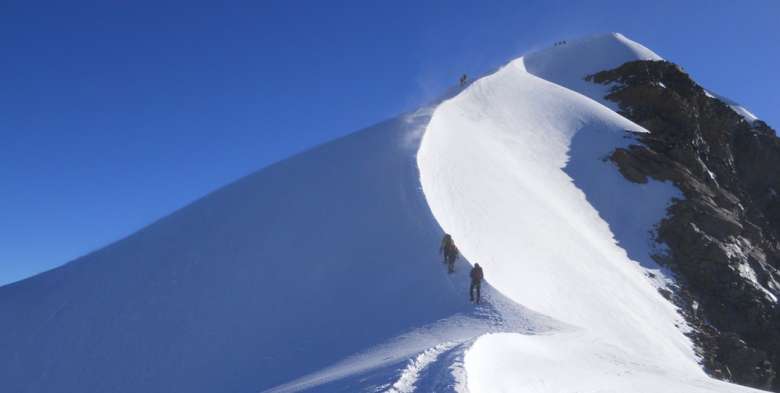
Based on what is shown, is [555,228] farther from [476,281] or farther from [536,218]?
[476,281]

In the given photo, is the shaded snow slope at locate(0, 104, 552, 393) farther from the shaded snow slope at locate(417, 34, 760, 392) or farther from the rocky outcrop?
the rocky outcrop

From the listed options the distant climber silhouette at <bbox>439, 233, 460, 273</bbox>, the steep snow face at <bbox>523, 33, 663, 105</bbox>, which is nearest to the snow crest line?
the distant climber silhouette at <bbox>439, 233, 460, 273</bbox>

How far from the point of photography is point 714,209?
29.7 meters

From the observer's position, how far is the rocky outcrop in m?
23.0

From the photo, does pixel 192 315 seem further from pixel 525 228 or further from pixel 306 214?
pixel 525 228

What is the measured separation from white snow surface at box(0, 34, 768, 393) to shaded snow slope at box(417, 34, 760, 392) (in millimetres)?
93

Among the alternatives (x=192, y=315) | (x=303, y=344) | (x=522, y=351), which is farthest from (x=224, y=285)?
(x=522, y=351)

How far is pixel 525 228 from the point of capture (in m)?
22.0

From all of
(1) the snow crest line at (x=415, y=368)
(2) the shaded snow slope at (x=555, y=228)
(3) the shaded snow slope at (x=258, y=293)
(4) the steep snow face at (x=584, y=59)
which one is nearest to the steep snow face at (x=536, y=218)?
(2) the shaded snow slope at (x=555, y=228)

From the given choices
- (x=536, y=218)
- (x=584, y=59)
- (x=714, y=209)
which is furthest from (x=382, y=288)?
(x=584, y=59)

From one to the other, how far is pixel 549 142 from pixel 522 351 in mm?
26527

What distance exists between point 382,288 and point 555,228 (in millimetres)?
10013


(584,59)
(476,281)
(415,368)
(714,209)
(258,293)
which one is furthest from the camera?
(584,59)

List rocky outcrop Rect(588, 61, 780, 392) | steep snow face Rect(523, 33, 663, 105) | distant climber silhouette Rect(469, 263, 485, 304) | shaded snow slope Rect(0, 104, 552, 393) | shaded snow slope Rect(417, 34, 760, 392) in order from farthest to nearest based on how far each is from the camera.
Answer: steep snow face Rect(523, 33, 663, 105) < rocky outcrop Rect(588, 61, 780, 392) < shaded snow slope Rect(0, 104, 552, 393) < distant climber silhouette Rect(469, 263, 485, 304) < shaded snow slope Rect(417, 34, 760, 392)
